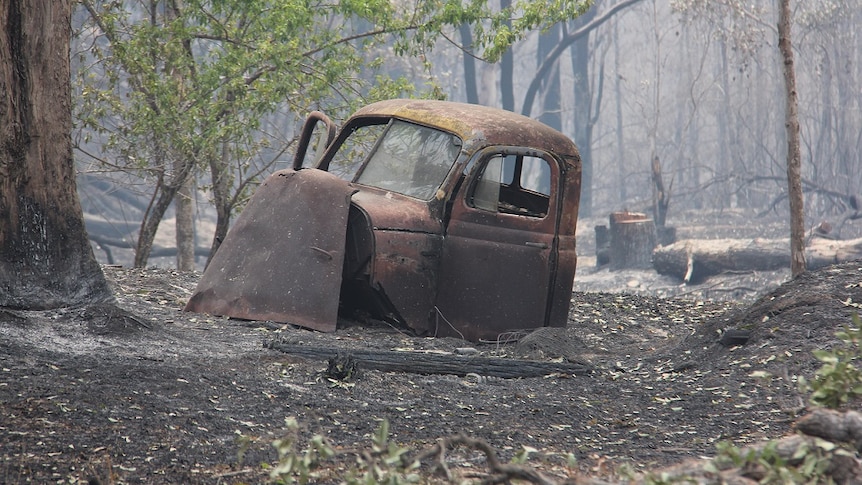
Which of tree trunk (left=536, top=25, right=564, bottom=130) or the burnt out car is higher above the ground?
tree trunk (left=536, top=25, right=564, bottom=130)

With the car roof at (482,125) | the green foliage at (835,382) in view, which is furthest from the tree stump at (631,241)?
the green foliage at (835,382)

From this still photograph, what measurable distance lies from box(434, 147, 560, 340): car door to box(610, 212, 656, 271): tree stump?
42.3 ft

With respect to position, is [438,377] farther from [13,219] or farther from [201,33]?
[201,33]

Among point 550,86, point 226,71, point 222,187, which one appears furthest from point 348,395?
point 550,86

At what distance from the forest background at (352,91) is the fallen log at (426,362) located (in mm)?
4781

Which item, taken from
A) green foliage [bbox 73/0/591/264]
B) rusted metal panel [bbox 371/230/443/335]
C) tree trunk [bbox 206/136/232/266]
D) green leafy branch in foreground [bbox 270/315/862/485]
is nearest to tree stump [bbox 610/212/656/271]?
green foliage [bbox 73/0/591/264]

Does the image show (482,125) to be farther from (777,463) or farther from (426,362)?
(777,463)

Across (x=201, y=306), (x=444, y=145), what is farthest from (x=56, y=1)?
(x=444, y=145)

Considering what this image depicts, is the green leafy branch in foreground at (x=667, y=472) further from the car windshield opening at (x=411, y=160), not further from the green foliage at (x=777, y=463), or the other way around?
the car windshield opening at (x=411, y=160)

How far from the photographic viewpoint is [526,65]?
53.4 m

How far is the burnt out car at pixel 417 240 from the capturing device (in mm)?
7051

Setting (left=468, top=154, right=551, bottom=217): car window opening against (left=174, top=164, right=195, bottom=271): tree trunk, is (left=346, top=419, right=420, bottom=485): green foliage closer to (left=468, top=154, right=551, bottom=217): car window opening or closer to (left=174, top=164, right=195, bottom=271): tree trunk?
(left=468, top=154, right=551, bottom=217): car window opening

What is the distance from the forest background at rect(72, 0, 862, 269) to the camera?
37.7 ft

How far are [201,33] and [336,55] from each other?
1.72 metres
